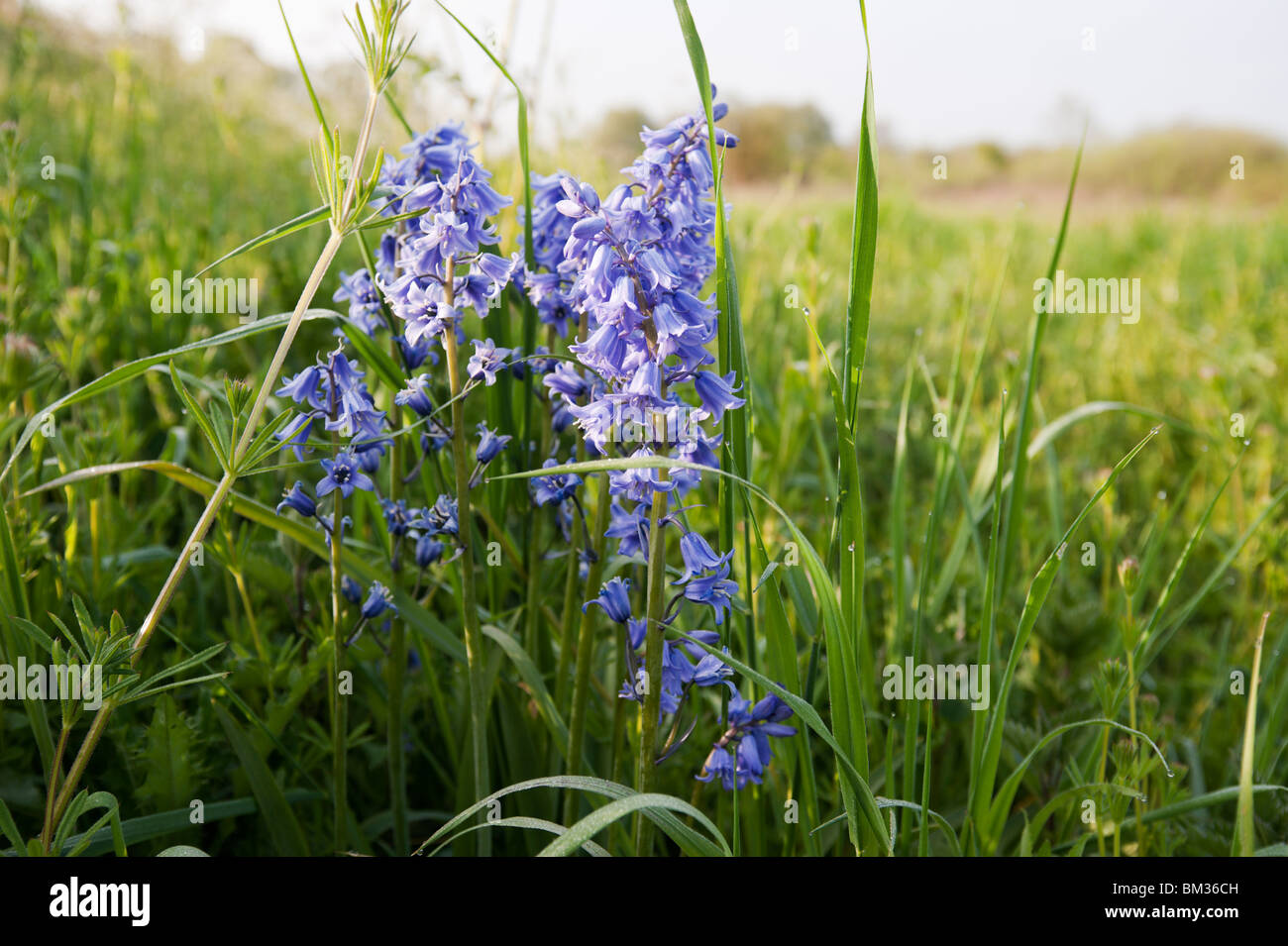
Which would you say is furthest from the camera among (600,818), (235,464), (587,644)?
(587,644)

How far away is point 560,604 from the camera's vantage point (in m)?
2.39

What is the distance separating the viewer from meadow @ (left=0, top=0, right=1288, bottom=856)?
1447 mm

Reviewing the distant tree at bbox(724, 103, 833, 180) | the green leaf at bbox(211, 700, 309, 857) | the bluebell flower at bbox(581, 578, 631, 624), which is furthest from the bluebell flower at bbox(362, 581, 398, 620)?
the distant tree at bbox(724, 103, 833, 180)

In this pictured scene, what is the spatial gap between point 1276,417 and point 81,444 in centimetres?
435

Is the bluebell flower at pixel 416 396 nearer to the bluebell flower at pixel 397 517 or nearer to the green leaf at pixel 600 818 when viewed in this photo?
the bluebell flower at pixel 397 517

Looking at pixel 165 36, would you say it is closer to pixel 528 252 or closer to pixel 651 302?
pixel 528 252

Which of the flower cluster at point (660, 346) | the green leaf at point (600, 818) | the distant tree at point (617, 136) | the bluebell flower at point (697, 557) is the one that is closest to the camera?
the green leaf at point (600, 818)

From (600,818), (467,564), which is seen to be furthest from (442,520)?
(600,818)

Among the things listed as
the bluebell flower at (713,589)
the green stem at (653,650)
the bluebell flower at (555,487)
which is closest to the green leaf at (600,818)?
the green stem at (653,650)

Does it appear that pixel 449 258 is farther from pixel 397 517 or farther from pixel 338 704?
pixel 338 704

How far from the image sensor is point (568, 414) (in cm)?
174

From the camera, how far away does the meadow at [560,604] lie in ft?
4.75

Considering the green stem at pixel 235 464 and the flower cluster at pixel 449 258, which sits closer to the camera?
the green stem at pixel 235 464
